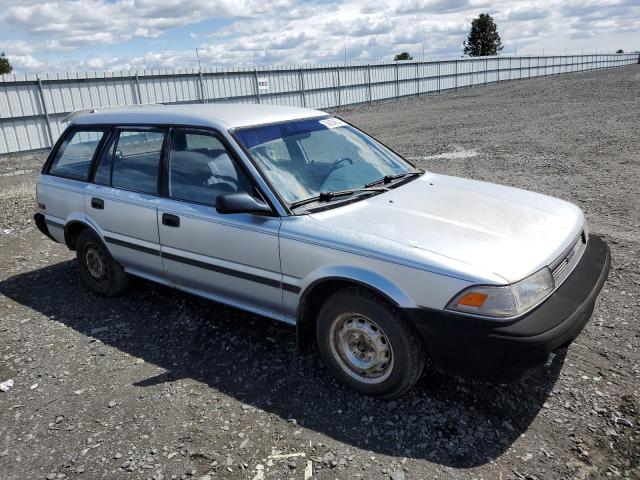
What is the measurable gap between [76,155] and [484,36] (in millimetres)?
70238

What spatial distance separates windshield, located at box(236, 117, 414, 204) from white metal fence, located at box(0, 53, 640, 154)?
1230cm

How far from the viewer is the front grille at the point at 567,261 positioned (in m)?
3.09

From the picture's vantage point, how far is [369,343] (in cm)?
323

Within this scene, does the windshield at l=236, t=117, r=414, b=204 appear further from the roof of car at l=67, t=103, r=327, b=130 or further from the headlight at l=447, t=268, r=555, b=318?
the headlight at l=447, t=268, r=555, b=318

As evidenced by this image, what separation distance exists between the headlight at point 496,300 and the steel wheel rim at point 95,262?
3.53m

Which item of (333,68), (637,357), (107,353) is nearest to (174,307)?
(107,353)

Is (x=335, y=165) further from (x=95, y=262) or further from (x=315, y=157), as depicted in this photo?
(x=95, y=262)

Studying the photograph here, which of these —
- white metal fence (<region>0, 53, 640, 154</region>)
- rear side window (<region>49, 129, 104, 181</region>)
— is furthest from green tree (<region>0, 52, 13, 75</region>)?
rear side window (<region>49, 129, 104, 181</region>)

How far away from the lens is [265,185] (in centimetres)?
356

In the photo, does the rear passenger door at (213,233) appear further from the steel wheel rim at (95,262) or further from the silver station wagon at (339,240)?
the steel wheel rim at (95,262)

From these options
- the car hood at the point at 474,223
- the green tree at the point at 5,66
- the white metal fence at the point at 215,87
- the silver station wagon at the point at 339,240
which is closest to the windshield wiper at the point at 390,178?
the silver station wagon at the point at 339,240

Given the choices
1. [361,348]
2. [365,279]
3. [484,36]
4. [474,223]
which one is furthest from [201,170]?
[484,36]

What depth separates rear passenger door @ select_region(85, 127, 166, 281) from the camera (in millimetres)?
4316

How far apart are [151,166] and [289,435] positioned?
8.08 ft
